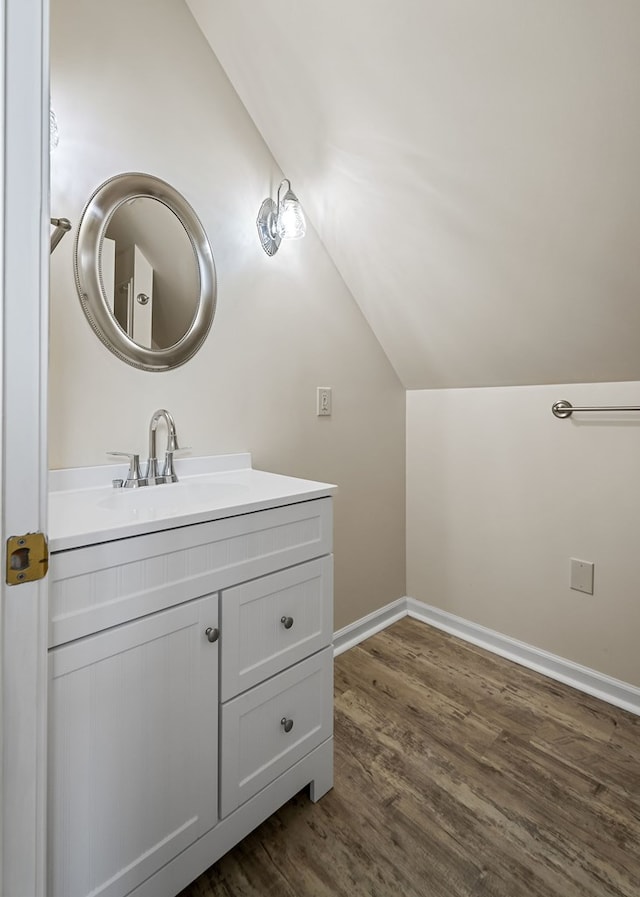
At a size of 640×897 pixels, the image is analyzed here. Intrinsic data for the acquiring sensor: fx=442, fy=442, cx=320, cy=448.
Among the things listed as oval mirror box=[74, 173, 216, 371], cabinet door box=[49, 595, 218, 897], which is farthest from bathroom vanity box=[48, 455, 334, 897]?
oval mirror box=[74, 173, 216, 371]

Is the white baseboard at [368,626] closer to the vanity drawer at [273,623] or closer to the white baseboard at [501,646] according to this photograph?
the white baseboard at [501,646]

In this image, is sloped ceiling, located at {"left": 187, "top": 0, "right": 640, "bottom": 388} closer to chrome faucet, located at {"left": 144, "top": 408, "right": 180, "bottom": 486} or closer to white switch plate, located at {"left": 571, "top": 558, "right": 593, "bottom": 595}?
white switch plate, located at {"left": 571, "top": 558, "right": 593, "bottom": 595}

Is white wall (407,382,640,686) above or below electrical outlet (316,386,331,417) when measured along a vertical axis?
below

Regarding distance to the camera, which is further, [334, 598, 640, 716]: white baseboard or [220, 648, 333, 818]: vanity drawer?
[334, 598, 640, 716]: white baseboard

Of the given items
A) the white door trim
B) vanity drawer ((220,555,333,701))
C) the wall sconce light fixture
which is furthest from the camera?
the wall sconce light fixture

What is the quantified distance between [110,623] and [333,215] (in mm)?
1581

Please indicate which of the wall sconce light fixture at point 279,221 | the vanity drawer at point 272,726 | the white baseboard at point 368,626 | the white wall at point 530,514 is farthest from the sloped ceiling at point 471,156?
the vanity drawer at point 272,726

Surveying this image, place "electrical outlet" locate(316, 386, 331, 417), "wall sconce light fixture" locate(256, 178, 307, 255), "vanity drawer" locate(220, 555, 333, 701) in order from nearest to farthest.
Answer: "vanity drawer" locate(220, 555, 333, 701), "wall sconce light fixture" locate(256, 178, 307, 255), "electrical outlet" locate(316, 386, 331, 417)

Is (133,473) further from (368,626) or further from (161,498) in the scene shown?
(368,626)

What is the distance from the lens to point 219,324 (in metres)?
1.50

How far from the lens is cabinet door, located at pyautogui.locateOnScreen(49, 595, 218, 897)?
0.76 meters

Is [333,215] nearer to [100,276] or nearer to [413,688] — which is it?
[100,276]

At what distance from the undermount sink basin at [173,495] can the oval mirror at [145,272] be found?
0.37 m

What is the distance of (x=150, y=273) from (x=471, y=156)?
98 cm
